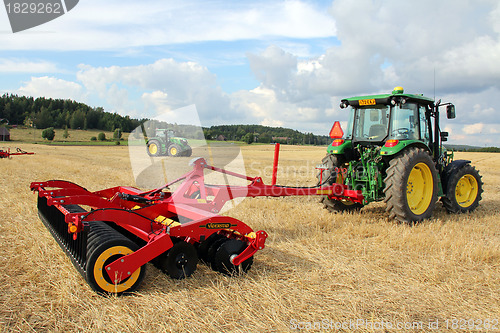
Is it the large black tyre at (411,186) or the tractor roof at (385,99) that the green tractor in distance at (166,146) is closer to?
the tractor roof at (385,99)

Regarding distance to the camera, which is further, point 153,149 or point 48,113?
point 48,113

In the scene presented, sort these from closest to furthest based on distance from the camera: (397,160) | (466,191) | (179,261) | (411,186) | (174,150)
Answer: (179,261) → (397,160) → (411,186) → (466,191) → (174,150)

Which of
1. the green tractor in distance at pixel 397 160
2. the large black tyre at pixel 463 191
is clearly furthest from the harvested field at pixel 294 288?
the large black tyre at pixel 463 191

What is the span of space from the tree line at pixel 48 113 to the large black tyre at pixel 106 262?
251ft

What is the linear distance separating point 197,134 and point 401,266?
2.94m

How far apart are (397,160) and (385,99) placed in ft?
3.73

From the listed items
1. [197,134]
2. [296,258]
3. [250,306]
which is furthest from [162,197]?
[250,306]

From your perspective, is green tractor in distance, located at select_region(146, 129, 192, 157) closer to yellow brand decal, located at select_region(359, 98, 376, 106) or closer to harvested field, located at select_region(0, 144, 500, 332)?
yellow brand decal, located at select_region(359, 98, 376, 106)

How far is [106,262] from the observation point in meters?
3.35

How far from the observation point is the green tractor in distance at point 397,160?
20.0 feet

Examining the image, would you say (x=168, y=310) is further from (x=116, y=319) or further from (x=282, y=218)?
(x=282, y=218)

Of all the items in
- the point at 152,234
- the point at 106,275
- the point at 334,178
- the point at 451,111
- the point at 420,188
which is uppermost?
the point at 451,111

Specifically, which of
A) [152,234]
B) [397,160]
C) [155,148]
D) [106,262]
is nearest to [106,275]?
[106,262]

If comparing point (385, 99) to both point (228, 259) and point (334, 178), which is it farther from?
point (228, 259)
